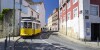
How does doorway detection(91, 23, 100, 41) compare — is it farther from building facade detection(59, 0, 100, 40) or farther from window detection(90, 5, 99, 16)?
window detection(90, 5, 99, 16)

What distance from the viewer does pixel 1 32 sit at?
40969mm

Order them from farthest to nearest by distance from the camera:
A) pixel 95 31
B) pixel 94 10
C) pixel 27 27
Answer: pixel 95 31
pixel 94 10
pixel 27 27

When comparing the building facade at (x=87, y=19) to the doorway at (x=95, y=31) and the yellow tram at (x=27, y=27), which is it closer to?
the doorway at (x=95, y=31)

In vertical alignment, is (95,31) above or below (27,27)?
below

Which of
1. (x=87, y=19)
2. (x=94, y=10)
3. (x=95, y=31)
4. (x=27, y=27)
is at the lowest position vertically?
(x=95, y=31)

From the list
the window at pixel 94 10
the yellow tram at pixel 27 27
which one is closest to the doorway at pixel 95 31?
the window at pixel 94 10

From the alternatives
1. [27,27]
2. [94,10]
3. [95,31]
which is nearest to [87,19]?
[94,10]

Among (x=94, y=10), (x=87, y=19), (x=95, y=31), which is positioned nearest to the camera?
(x=87, y=19)

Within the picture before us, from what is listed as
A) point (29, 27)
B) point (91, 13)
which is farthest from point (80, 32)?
point (29, 27)

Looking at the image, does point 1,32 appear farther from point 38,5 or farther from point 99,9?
point 38,5

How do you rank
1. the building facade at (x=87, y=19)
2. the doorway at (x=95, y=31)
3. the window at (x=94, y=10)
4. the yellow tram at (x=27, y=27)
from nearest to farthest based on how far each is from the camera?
the building facade at (x=87, y=19)
the yellow tram at (x=27, y=27)
the window at (x=94, y=10)
the doorway at (x=95, y=31)

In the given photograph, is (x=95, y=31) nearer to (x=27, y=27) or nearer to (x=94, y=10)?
(x=94, y=10)

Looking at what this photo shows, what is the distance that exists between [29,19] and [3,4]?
18.8 metres

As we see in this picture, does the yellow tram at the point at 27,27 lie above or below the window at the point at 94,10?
below
